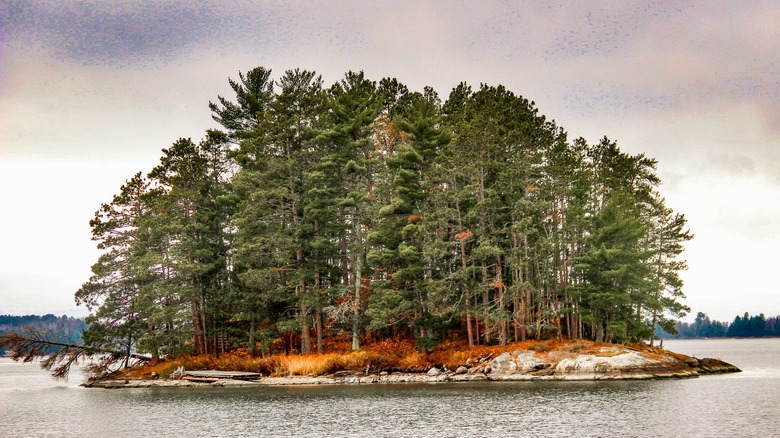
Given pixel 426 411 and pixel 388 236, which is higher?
pixel 388 236

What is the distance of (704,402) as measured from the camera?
3509cm

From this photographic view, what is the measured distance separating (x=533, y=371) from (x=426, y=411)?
57.3 ft

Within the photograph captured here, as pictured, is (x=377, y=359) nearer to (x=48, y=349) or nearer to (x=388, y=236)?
(x=388, y=236)

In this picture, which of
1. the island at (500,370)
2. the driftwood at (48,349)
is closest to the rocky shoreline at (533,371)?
the island at (500,370)

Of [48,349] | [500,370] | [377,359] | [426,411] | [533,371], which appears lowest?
[426,411]

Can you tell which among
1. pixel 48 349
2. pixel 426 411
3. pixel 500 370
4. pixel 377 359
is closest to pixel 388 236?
pixel 377 359

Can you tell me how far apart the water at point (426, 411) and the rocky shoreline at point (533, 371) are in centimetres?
261

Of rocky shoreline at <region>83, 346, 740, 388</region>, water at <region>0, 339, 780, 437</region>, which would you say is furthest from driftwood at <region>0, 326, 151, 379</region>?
water at <region>0, 339, 780, 437</region>

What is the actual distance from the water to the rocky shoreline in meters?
2.61

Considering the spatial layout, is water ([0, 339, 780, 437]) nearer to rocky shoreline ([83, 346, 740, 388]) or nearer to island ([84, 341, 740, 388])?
rocky shoreline ([83, 346, 740, 388])

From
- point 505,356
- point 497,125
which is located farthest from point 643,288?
point 497,125

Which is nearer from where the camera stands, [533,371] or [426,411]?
[426,411]

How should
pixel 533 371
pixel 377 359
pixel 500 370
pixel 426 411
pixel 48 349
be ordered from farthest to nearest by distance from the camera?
pixel 48 349 → pixel 377 359 → pixel 500 370 → pixel 533 371 → pixel 426 411

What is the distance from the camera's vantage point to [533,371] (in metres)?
49.3
